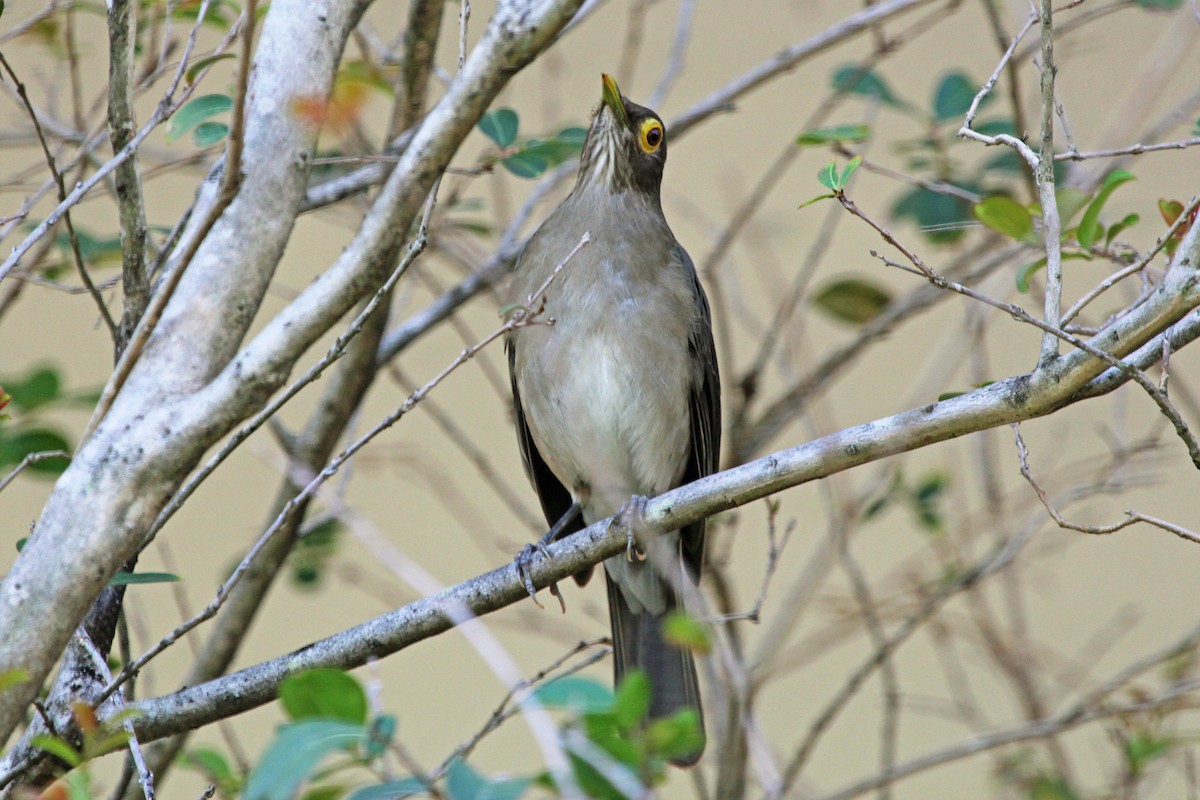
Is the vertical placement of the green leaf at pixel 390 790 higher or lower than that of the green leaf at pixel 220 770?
lower

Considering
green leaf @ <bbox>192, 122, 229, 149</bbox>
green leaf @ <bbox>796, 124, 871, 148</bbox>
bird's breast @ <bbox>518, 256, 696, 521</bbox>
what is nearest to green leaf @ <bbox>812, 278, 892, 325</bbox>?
bird's breast @ <bbox>518, 256, 696, 521</bbox>

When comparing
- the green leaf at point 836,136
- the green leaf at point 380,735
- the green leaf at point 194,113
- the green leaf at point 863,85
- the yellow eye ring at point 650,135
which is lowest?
the green leaf at point 380,735

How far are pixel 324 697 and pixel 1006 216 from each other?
1.81 metres

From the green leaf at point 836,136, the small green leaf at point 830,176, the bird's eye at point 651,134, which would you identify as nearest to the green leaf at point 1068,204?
the green leaf at point 836,136

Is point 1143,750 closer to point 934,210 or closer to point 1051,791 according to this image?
point 1051,791

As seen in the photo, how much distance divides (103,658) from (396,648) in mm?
566

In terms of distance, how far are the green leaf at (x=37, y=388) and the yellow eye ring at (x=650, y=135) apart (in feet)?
6.49

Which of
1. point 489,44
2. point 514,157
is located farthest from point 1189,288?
point 514,157

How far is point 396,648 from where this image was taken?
2537 millimetres

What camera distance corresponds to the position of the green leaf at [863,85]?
12.5ft

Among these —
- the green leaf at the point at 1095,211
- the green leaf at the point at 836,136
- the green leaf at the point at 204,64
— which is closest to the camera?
the green leaf at the point at 1095,211

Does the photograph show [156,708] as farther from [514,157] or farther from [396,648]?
[514,157]

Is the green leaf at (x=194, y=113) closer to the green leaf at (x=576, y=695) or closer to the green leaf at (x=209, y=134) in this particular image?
the green leaf at (x=209, y=134)

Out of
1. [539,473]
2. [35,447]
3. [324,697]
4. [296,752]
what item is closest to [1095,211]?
[324,697]
